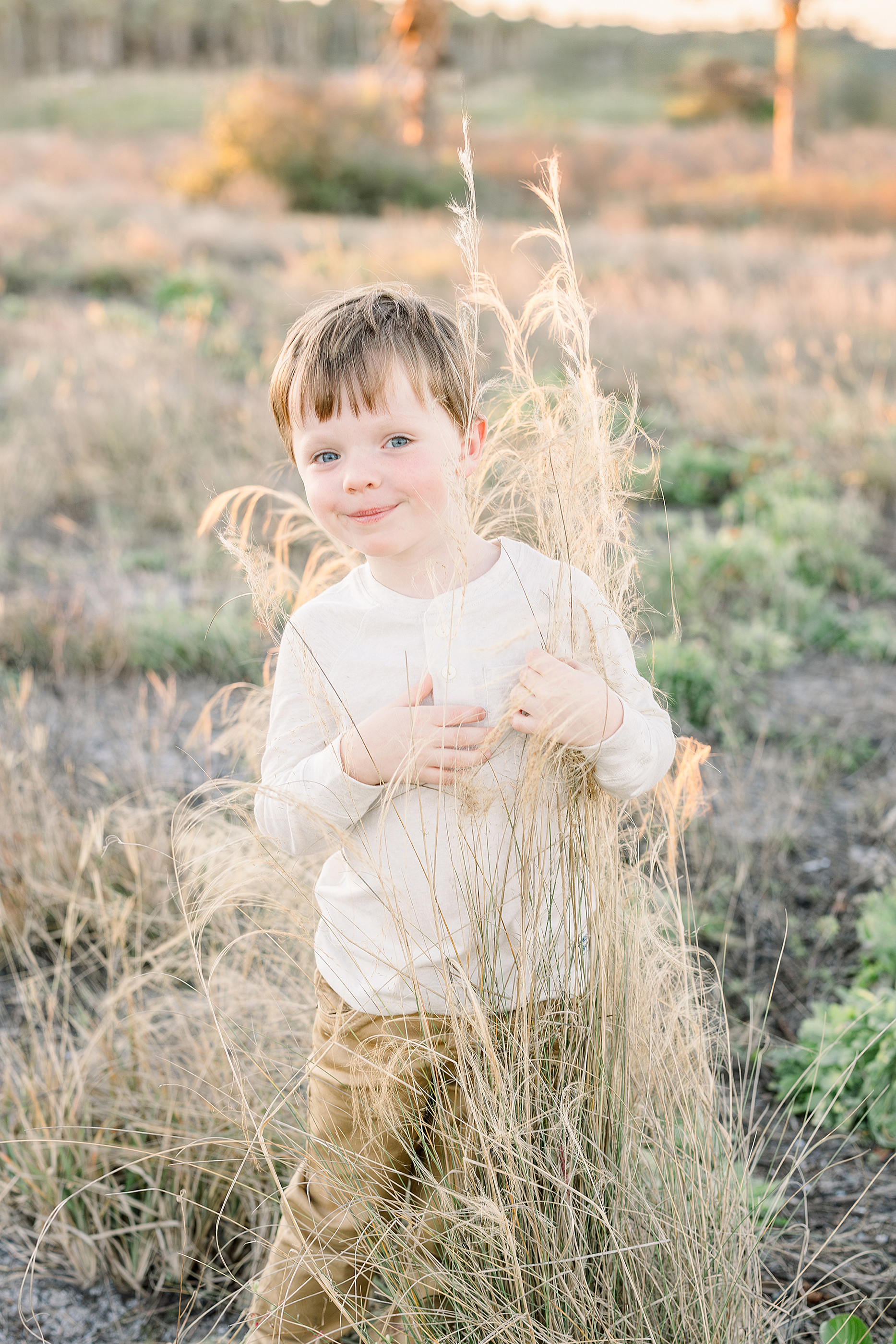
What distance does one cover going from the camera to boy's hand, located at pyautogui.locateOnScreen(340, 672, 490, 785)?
47.8 inches

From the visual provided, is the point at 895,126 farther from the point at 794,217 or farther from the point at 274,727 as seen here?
the point at 274,727

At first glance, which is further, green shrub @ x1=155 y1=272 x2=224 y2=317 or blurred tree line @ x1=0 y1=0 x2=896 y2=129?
blurred tree line @ x1=0 y1=0 x2=896 y2=129

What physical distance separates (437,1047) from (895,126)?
50.9 m

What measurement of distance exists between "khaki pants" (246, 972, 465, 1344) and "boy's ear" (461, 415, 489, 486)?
2.34 ft

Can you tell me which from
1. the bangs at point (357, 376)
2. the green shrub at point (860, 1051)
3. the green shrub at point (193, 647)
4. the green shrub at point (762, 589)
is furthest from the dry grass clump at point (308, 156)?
the bangs at point (357, 376)

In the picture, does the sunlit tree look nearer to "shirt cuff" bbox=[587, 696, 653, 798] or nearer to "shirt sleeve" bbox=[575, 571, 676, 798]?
"shirt sleeve" bbox=[575, 571, 676, 798]

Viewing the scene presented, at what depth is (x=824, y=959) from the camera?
8.50 ft

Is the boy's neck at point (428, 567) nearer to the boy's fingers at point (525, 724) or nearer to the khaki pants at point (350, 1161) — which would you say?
the boy's fingers at point (525, 724)

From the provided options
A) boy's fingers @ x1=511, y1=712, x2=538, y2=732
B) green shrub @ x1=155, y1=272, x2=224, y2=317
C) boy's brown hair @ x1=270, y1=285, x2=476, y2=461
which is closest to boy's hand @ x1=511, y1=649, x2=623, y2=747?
boy's fingers @ x1=511, y1=712, x2=538, y2=732

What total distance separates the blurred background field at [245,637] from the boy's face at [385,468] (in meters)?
0.35

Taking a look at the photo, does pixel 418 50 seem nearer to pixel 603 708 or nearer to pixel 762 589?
pixel 762 589

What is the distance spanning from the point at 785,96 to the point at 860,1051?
1210 inches

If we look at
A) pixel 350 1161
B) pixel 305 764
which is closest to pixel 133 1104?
pixel 350 1161

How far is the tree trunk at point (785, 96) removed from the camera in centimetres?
2625
